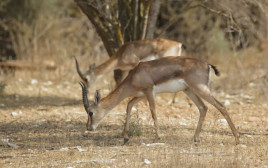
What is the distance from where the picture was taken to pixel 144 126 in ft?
33.2

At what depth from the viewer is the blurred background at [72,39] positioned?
59.3 ft

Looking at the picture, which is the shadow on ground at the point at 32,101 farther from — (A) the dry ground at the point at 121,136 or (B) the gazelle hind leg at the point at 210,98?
(B) the gazelle hind leg at the point at 210,98

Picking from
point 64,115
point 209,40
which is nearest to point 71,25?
point 209,40

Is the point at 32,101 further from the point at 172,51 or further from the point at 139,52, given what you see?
the point at 172,51

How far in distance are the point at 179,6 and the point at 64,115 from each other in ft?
37.4

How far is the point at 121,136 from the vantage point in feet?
30.9

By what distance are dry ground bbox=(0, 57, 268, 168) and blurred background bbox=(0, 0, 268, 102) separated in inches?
118

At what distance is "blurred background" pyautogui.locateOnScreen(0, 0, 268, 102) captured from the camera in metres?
18.1

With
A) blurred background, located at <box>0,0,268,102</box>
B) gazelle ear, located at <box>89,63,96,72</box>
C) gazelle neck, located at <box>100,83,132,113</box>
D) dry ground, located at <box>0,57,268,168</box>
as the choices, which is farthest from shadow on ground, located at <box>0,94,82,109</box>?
gazelle neck, located at <box>100,83,132,113</box>

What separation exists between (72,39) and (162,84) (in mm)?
13535

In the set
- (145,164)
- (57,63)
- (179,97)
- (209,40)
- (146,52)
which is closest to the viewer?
(145,164)

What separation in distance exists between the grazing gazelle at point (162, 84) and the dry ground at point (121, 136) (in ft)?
1.05

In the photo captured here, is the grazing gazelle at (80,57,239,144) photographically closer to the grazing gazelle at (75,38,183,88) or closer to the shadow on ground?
the grazing gazelle at (75,38,183,88)

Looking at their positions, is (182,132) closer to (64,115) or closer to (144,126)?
(144,126)
